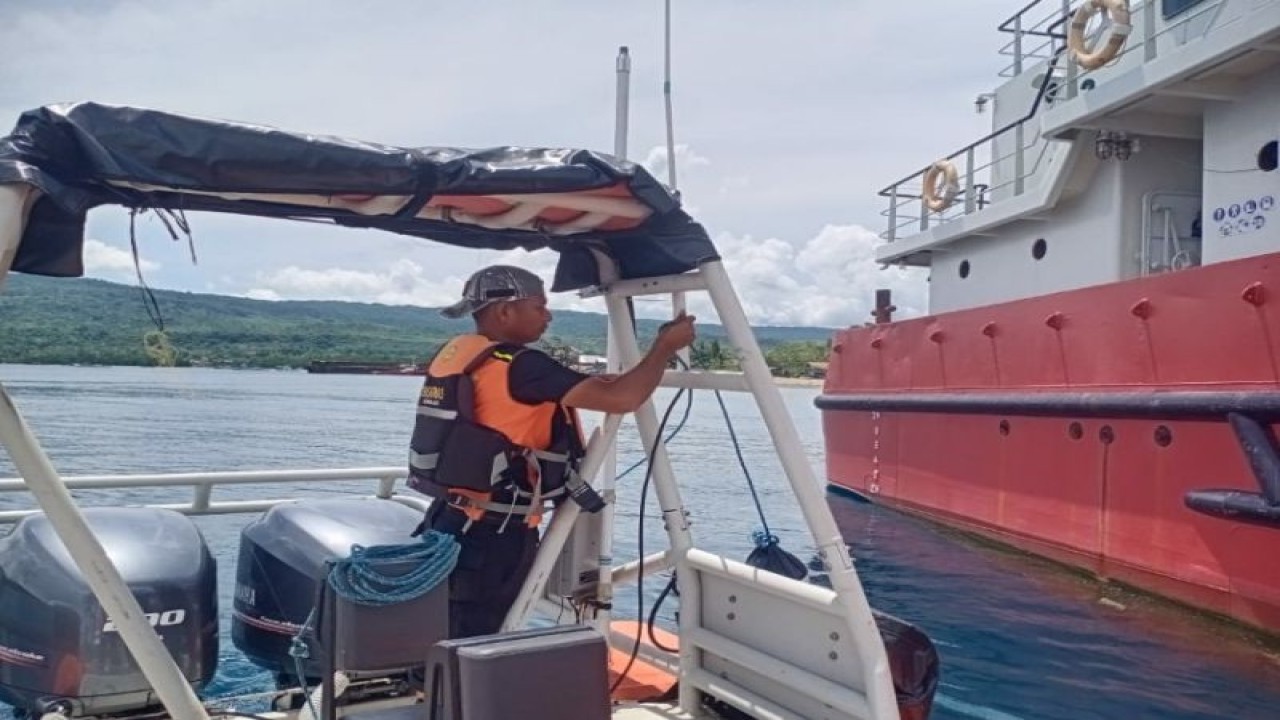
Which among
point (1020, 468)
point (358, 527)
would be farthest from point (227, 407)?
point (358, 527)

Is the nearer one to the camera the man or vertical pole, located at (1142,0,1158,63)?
the man

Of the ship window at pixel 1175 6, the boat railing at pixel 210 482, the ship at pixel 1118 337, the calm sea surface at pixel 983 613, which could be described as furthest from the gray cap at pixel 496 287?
the ship window at pixel 1175 6

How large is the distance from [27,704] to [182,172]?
5.50 ft

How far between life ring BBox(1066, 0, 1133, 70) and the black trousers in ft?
24.6

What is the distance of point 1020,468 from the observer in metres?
9.14

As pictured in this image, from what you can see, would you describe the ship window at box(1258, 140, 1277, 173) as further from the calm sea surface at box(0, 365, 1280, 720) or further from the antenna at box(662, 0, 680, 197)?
the antenna at box(662, 0, 680, 197)

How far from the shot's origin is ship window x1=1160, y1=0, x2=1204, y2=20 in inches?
354

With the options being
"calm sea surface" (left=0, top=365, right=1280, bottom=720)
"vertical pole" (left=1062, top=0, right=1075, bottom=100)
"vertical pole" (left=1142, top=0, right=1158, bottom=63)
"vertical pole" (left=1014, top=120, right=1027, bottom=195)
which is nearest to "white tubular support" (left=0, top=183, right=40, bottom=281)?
"calm sea surface" (left=0, top=365, right=1280, bottom=720)

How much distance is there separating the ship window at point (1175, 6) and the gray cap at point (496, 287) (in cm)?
795

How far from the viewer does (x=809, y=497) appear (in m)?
2.86

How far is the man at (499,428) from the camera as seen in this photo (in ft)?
9.73

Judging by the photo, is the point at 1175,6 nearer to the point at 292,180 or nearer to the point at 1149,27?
the point at 1149,27

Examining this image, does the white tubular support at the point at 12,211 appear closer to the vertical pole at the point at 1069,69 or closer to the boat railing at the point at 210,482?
the boat railing at the point at 210,482

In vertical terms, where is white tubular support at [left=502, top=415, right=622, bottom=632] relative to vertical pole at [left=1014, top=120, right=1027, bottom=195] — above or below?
below
